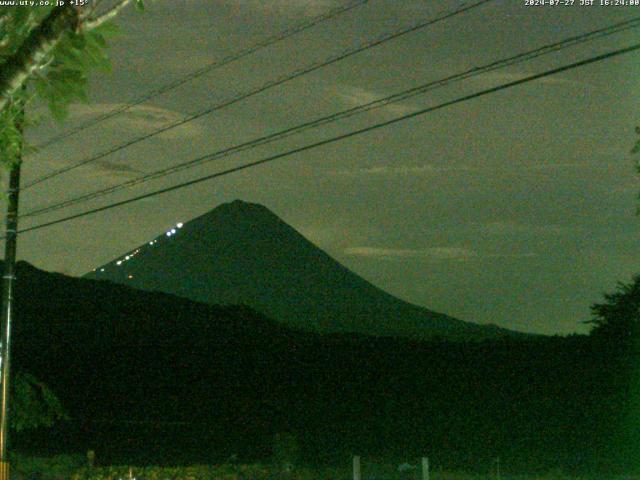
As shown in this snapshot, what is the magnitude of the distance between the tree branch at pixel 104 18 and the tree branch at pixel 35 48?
0.06 meters

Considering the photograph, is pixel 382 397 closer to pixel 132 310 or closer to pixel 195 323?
pixel 195 323

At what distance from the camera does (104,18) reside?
4926mm

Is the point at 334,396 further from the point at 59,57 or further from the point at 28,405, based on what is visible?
the point at 59,57

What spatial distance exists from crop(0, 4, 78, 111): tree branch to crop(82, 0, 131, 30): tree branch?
0.06 meters

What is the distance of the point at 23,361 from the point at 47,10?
40.9 m

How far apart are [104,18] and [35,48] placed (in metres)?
0.40

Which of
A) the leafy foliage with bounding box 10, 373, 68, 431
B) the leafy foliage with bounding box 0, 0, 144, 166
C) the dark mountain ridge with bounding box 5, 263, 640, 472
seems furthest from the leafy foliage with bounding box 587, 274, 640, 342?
the leafy foliage with bounding box 0, 0, 144, 166

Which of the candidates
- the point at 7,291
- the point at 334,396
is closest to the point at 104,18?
the point at 7,291

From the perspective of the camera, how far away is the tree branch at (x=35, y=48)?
469cm

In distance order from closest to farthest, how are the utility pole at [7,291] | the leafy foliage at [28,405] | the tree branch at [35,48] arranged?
the tree branch at [35,48], the utility pole at [7,291], the leafy foliage at [28,405]

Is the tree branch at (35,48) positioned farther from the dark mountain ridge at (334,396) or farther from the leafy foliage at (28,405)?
the dark mountain ridge at (334,396)

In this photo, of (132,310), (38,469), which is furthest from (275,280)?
(38,469)

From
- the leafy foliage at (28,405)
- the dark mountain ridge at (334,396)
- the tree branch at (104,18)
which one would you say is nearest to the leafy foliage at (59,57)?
the tree branch at (104,18)

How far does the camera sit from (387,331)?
92188 mm
